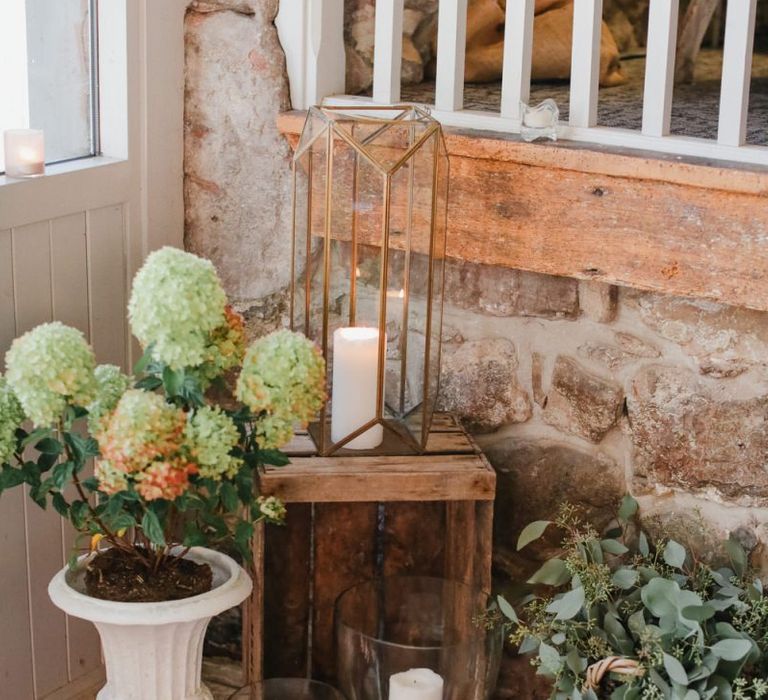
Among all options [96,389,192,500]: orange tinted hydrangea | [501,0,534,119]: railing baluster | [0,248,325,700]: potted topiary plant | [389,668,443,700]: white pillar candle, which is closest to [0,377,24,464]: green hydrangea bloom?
[0,248,325,700]: potted topiary plant

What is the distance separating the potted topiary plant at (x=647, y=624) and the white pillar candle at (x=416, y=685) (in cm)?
15

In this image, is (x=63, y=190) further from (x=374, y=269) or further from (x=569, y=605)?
(x=569, y=605)

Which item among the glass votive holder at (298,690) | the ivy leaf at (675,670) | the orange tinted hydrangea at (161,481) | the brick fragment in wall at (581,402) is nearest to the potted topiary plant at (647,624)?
the ivy leaf at (675,670)

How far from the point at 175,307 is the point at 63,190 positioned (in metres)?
0.56

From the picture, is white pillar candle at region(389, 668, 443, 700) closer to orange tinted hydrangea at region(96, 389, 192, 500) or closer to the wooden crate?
the wooden crate

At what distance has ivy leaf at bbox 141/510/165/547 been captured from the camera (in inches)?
65.6

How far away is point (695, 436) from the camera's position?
1.98m

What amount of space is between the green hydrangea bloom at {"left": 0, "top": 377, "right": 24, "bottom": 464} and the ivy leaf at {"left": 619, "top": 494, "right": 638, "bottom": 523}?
979 mm

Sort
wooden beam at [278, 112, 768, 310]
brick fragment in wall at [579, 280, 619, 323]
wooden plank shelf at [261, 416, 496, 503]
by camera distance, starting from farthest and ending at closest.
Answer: brick fragment in wall at [579, 280, 619, 323], wooden plank shelf at [261, 416, 496, 503], wooden beam at [278, 112, 768, 310]

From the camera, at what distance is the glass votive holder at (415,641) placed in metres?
1.94

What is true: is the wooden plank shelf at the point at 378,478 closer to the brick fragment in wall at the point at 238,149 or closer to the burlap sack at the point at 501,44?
the brick fragment in wall at the point at 238,149

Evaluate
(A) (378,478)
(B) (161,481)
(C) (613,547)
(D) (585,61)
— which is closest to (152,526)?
(B) (161,481)

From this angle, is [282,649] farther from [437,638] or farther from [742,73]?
[742,73]

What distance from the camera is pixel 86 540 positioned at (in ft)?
7.47
